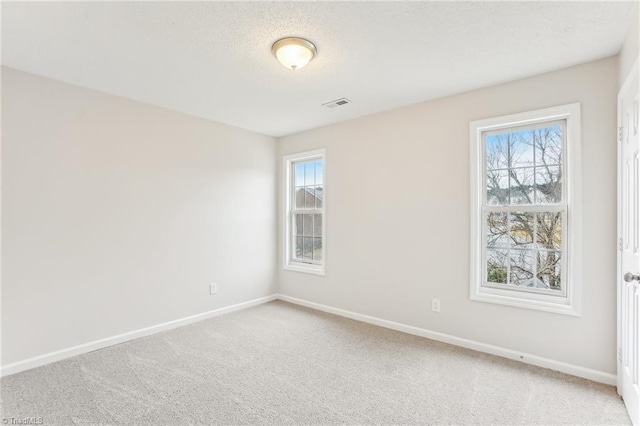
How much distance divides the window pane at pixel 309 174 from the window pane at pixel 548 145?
8.70 feet

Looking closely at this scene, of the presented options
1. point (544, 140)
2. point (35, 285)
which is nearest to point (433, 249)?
point (544, 140)

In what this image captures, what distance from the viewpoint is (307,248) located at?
4562 mm

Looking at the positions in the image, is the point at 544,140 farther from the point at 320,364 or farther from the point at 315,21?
the point at 320,364

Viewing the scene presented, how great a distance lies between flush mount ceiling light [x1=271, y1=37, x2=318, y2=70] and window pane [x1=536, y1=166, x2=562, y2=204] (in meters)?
2.19

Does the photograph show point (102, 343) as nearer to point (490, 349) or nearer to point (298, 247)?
point (298, 247)

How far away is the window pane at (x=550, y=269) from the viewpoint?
8.70 ft

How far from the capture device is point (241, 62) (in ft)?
7.98

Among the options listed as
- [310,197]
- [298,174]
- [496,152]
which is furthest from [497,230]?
[298,174]

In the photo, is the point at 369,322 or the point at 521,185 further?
the point at 369,322

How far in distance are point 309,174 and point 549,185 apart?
2854mm

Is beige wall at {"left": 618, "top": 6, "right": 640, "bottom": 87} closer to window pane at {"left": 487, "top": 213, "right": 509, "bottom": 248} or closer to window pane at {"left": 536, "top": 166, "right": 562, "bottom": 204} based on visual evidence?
window pane at {"left": 536, "top": 166, "right": 562, "bottom": 204}

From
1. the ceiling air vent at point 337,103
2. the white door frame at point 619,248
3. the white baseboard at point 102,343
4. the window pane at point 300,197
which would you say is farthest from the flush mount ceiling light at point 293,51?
the white baseboard at point 102,343

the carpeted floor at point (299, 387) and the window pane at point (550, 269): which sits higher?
the window pane at point (550, 269)

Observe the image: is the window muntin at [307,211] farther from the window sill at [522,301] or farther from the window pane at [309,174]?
the window sill at [522,301]
